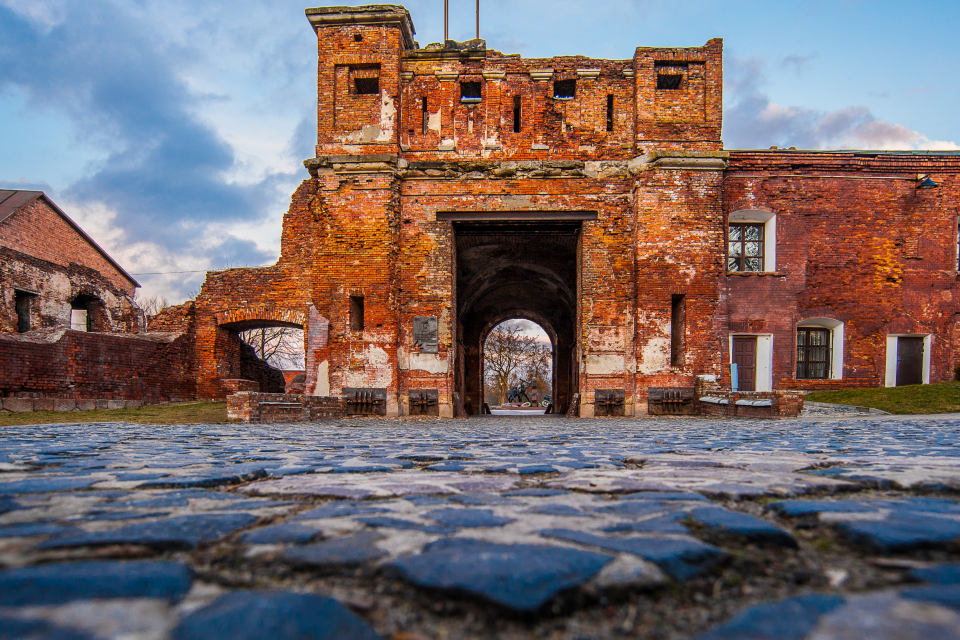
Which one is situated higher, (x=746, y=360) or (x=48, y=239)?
(x=48, y=239)

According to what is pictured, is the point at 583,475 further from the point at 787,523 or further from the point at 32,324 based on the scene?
the point at 32,324

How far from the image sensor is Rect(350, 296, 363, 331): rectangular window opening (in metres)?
12.7

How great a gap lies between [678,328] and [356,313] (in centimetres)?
732

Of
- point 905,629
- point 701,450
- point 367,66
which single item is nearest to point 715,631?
point 905,629

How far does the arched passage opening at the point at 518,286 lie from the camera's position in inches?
541

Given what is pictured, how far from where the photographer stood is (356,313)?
1291 centimetres

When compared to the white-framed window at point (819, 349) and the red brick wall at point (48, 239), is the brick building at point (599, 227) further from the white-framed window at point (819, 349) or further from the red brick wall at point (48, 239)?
the red brick wall at point (48, 239)

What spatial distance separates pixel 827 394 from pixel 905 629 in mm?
14959

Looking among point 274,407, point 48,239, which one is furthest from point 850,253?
point 48,239

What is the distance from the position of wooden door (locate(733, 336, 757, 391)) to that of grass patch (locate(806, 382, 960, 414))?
4.28 ft

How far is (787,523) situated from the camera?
148cm

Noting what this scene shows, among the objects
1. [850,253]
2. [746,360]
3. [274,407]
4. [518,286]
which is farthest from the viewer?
[518,286]

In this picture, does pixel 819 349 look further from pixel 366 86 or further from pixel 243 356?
pixel 243 356

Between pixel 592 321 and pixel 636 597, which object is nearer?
pixel 636 597
